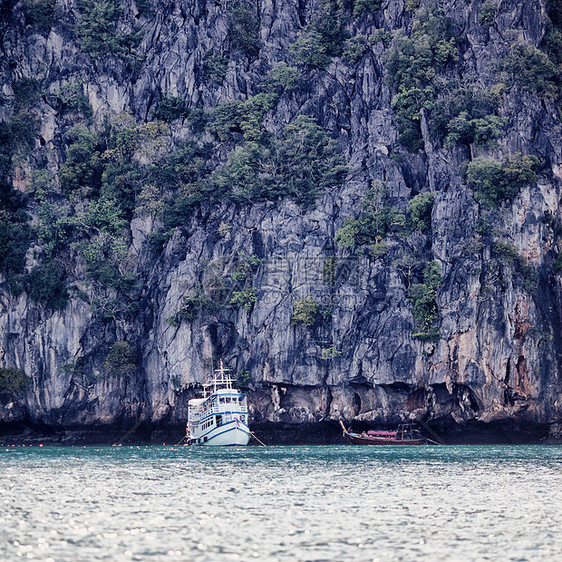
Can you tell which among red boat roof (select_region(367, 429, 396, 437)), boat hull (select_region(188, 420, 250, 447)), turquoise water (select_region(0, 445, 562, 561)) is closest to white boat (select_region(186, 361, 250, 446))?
boat hull (select_region(188, 420, 250, 447))

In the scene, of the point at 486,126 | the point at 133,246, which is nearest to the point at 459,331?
the point at 486,126

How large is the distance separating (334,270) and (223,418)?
11.4 m

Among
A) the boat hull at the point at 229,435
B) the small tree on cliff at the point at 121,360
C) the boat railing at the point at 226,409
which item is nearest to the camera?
the boat railing at the point at 226,409

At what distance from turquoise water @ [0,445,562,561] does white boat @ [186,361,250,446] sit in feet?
49.4

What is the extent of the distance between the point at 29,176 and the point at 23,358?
12.0 meters

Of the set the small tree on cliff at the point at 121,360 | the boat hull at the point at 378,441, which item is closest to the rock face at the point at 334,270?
the small tree on cliff at the point at 121,360

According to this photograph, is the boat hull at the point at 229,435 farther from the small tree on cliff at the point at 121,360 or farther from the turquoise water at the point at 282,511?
the turquoise water at the point at 282,511

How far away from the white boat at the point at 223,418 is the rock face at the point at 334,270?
10.2 ft

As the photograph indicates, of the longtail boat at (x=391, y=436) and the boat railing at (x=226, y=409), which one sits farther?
the longtail boat at (x=391, y=436)

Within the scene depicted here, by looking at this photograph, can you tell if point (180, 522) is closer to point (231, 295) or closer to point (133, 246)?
point (231, 295)

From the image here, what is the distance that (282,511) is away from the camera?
64.4 ft

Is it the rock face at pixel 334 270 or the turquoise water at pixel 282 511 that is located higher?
the rock face at pixel 334 270

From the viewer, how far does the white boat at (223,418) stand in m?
48.4

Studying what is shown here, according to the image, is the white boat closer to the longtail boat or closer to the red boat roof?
the longtail boat
